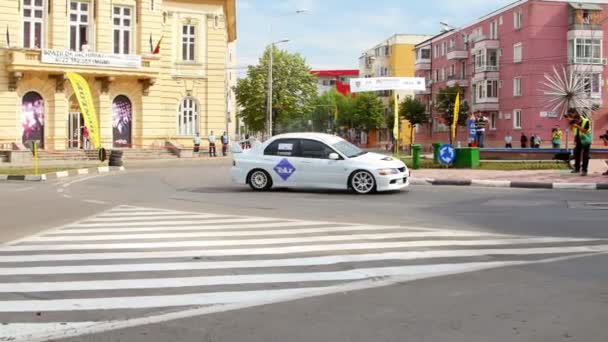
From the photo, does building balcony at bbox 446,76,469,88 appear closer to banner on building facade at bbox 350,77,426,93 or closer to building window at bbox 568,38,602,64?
building window at bbox 568,38,602,64

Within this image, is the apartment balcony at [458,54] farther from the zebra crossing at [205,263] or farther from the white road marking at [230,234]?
the white road marking at [230,234]

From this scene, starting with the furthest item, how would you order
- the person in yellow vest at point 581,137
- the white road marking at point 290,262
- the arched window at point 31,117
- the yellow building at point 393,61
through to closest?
the yellow building at point 393,61, the arched window at point 31,117, the person in yellow vest at point 581,137, the white road marking at point 290,262

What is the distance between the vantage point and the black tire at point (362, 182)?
16498 millimetres

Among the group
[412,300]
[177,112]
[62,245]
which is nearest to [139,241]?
[62,245]

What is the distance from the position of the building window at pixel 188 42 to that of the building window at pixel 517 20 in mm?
30246

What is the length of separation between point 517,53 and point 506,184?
46.2 metres

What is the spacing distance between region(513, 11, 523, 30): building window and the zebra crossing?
5528cm

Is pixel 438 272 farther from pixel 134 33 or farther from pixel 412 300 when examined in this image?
pixel 134 33

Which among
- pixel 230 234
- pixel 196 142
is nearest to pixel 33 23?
pixel 196 142

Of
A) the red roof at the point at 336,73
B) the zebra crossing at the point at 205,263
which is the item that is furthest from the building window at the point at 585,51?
the red roof at the point at 336,73

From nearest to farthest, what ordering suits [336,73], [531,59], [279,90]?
[531,59]
[279,90]
[336,73]

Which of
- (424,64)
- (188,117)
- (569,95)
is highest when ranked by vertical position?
(424,64)

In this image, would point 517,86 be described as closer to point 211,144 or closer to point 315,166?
point 211,144

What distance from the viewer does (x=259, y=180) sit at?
17828 mm
